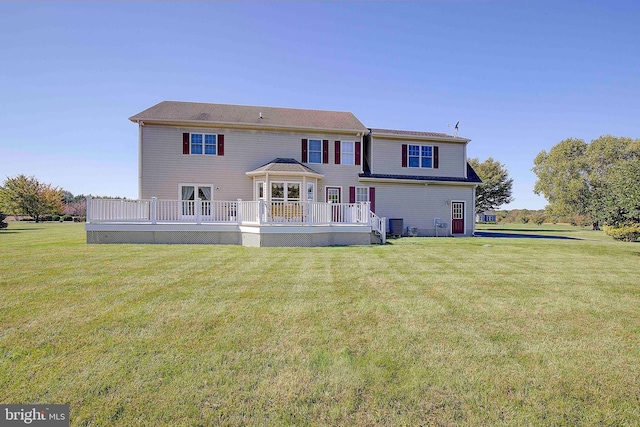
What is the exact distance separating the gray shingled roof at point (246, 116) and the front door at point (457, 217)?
26.0 ft

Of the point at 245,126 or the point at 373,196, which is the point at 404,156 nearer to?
the point at 373,196

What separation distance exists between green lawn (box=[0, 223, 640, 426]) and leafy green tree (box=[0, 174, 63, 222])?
42.7 metres

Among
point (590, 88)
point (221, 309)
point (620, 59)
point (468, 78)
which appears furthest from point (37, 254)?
point (590, 88)

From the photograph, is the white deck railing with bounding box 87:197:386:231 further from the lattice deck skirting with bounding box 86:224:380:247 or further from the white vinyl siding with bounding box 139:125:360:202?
the white vinyl siding with bounding box 139:125:360:202

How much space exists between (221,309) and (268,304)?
712 millimetres

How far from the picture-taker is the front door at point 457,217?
1906cm

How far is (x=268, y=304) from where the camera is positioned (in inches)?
182

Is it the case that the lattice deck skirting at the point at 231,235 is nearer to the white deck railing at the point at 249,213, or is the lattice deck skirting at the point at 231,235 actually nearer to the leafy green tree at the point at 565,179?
the white deck railing at the point at 249,213

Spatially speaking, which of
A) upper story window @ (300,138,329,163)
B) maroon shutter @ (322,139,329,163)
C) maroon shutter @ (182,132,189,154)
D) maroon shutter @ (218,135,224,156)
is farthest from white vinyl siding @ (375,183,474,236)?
maroon shutter @ (182,132,189,154)

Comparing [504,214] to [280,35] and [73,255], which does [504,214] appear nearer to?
[280,35]

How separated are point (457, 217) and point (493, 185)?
22479mm

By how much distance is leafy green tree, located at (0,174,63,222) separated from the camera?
118 feet

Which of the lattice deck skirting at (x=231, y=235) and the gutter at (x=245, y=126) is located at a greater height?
the gutter at (x=245, y=126)

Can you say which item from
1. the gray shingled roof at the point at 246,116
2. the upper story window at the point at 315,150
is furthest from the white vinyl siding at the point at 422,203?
the gray shingled roof at the point at 246,116
